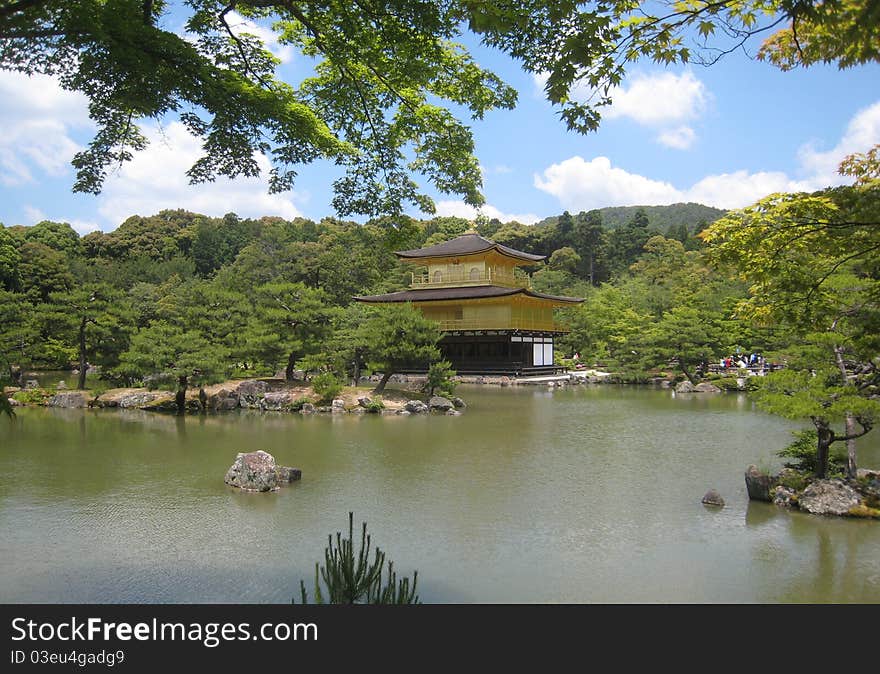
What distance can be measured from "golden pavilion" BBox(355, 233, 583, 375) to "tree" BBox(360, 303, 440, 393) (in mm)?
8917

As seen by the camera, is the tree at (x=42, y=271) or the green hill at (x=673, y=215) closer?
the tree at (x=42, y=271)

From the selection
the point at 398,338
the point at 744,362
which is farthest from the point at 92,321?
the point at 744,362

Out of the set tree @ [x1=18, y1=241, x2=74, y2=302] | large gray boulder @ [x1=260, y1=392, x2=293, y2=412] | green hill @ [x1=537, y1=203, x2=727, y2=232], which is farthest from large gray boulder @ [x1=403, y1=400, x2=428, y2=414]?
green hill @ [x1=537, y1=203, x2=727, y2=232]

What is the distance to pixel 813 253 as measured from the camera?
4812 mm

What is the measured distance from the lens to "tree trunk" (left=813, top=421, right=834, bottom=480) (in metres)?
6.20

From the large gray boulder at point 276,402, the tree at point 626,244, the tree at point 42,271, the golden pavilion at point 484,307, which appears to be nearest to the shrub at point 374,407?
the large gray boulder at point 276,402

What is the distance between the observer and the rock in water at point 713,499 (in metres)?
6.42

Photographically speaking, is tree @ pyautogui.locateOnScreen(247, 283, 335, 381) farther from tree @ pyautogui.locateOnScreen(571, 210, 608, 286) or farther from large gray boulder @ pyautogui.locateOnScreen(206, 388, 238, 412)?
tree @ pyautogui.locateOnScreen(571, 210, 608, 286)

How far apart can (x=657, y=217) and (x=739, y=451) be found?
287ft

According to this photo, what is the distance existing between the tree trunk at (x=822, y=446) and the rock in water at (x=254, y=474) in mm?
6044

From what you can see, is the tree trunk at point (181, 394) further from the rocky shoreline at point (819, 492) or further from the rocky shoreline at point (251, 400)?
the rocky shoreline at point (819, 492)

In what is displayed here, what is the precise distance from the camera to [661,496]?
6855 mm

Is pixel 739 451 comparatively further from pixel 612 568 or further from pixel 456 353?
pixel 456 353

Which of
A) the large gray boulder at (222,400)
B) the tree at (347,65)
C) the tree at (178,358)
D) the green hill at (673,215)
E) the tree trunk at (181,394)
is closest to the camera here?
the tree at (347,65)
